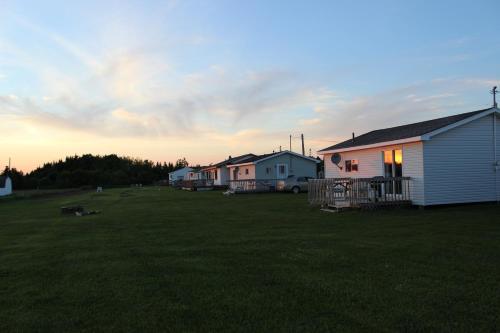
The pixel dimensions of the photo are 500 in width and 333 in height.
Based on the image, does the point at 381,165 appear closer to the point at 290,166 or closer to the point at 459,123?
the point at 459,123

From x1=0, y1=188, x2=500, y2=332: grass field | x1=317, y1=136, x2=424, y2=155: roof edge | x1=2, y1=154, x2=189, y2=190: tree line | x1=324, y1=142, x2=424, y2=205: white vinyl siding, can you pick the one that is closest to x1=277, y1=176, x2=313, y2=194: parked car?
x1=324, y1=142, x2=424, y2=205: white vinyl siding

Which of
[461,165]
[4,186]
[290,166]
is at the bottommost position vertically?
[4,186]

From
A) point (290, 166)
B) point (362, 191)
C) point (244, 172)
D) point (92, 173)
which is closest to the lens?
point (362, 191)

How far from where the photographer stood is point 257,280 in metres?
6.21

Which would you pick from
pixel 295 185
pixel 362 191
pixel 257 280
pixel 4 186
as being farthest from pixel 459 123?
pixel 4 186

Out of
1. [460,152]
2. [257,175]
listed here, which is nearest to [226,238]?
[460,152]

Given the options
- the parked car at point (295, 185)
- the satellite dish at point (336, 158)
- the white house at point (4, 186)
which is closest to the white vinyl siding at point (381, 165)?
the satellite dish at point (336, 158)

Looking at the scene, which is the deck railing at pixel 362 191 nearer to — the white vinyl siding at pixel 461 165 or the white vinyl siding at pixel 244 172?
the white vinyl siding at pixel 461 165

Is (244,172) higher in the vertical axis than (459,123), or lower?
lower

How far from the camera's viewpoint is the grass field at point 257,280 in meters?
4.62

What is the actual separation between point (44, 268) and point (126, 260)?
1.35 m

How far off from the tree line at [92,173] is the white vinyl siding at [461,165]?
74.8m

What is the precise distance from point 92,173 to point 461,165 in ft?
269

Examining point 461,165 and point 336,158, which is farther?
point 336,158
